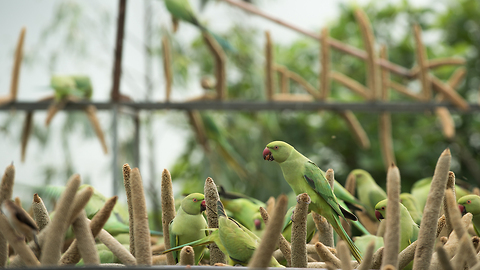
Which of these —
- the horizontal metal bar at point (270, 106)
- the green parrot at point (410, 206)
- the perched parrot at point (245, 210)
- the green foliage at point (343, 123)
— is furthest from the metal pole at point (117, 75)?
the green foliage at point (343, 123)

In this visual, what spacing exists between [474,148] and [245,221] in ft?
9.06

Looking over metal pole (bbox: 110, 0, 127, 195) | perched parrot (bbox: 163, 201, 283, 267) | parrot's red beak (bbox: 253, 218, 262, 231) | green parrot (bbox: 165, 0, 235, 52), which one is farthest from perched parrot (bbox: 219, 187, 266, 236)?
green parrot (bbox: 165, 0, 235, 52)

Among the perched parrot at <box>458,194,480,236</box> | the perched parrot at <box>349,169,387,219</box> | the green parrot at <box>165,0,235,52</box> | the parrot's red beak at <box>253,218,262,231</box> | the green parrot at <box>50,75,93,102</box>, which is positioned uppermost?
the green parrot at <box>165,0,235,52</box>

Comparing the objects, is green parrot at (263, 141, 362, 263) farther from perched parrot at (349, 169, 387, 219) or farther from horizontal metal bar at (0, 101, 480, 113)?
horizontal metal bar at (0, 101, 480, 113)

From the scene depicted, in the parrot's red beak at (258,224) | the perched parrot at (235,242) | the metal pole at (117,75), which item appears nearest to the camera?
the perched parrot at (235,242)

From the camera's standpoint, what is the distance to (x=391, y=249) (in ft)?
0.51

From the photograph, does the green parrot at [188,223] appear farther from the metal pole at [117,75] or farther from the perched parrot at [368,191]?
the metal pole at [117,75]

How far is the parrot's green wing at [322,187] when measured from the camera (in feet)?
0.77

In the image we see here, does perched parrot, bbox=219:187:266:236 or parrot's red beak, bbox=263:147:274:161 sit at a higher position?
Answer: parrot's red beak, bbox=263:147:274:161

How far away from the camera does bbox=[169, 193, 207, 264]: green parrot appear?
0.72ft

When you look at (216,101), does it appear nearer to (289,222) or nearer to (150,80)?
(289,222)

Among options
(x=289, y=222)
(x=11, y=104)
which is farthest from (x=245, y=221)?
(x=11, y=104)

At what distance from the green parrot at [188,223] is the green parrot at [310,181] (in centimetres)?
5

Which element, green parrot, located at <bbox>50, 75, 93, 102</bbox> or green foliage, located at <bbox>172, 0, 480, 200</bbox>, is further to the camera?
green foliage, located at <bbox>172, 0, 480, 200</bbox>
